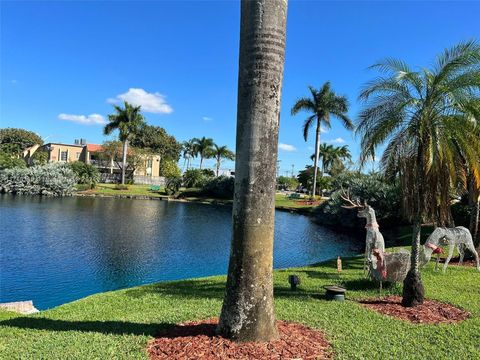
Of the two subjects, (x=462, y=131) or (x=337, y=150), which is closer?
(x=462, y=131)

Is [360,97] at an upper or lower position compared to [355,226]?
upper

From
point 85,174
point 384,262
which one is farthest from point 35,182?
point 384,262

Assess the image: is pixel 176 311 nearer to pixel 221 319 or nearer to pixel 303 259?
pixel 221 319

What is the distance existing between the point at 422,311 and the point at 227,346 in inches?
172

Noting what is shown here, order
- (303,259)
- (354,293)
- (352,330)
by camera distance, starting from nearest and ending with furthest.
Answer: (352,330)
(354,293)
(303,259)

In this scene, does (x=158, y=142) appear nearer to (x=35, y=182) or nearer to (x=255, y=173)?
(x=35, y=182)

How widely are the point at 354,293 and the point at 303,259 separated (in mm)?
9540

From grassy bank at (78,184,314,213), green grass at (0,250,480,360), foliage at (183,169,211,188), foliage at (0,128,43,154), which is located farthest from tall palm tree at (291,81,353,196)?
foliage at (0,128,43,154)

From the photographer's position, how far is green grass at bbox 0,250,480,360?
5168 millimetres

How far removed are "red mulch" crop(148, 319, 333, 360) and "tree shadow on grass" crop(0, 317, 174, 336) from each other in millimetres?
341

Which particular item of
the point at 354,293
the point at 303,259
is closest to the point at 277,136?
the point at 354,293

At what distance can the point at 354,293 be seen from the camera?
911 cm

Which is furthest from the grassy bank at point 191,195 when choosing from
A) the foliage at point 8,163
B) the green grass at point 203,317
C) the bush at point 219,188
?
the green grass at point 203,317

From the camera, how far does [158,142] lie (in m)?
83.4
